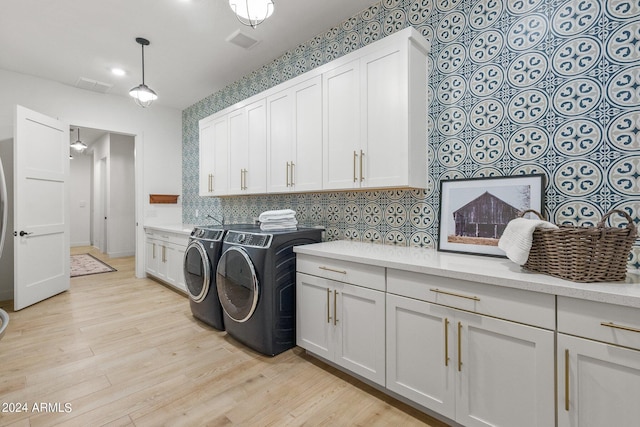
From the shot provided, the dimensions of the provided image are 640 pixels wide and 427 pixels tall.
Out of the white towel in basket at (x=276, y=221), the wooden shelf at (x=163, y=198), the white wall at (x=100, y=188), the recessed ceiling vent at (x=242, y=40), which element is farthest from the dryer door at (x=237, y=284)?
the white wall at (x=100, y=188)

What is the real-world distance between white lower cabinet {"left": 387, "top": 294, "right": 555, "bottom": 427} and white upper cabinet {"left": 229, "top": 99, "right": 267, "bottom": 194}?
1.93m

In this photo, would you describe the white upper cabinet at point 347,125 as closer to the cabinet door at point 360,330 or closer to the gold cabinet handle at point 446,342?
the cabinet door at point 360,330

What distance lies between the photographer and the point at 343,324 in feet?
6.48

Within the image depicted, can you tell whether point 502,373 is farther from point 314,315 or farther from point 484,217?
point 314,315

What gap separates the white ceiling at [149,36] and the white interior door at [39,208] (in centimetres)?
67

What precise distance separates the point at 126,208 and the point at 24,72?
3.69m

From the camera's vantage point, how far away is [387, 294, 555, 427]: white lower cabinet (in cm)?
125

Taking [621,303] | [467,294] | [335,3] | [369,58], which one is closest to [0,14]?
[335,3]

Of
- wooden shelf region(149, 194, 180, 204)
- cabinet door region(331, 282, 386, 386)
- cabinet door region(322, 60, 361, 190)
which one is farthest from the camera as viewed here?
wooden shelf region(149, 194, 180, 204)

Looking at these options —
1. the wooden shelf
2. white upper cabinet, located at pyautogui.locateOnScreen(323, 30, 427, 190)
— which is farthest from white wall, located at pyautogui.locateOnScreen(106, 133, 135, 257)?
white upper cabinet, located at pyautogui.locateOnScreen(323, 30, 427, 190)

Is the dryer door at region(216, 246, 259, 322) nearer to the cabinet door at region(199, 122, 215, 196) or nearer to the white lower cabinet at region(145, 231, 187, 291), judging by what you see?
the white lower cabinet at region(145, 231, 187, 291)

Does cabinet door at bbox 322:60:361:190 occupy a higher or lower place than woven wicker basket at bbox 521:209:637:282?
higher

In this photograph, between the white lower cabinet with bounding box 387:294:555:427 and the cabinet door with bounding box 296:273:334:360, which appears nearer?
the white lower cabinet with bounding box 387:294:555:427

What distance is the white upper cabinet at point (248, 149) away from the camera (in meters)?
3.05
